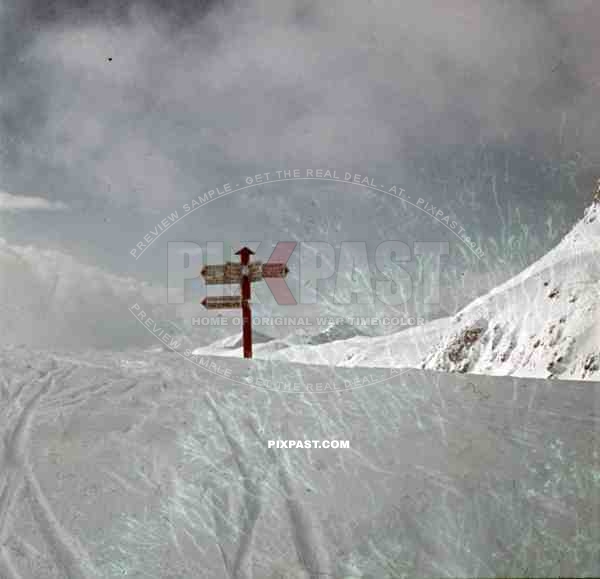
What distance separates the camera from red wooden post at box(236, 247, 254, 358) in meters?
11.9

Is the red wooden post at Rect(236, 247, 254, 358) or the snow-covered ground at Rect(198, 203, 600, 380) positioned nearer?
the red wooden post at Rect(236, 247, 254, 358)

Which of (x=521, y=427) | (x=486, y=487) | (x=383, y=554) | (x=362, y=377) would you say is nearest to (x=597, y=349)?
(x=362, y=377)

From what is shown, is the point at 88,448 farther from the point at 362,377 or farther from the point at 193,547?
the point at 362,377

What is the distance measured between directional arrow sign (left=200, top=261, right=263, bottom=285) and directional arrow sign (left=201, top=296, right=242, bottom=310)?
40 centimetres

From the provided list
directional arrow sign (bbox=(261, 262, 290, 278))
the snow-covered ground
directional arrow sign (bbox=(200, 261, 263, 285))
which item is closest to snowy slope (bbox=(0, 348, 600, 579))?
directional arrow sign (bbox=(261, 262, 290, 278))

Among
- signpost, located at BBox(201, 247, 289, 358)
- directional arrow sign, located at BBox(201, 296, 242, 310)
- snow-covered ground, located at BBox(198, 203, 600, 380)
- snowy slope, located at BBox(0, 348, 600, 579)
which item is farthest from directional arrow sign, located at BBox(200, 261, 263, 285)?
snowy slope, located at BBox(0, 348, 600, 579)

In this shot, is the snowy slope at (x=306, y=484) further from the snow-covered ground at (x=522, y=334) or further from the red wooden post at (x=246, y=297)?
the snow-covered ground at (x=522, y=334)

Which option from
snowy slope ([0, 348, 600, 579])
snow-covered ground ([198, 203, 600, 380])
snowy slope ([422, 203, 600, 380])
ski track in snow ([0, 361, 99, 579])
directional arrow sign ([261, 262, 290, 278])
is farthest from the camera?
snow-covered ground ([198, 203, 600, 380])

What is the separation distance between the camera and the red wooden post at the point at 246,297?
11.9 m

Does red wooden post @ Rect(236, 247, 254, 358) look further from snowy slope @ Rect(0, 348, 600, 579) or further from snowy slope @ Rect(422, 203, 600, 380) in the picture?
snowy slope @ Rect(422, 203, 600, 380)

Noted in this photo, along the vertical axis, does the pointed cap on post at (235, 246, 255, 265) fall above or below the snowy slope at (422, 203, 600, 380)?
above

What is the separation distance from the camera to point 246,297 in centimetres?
1198

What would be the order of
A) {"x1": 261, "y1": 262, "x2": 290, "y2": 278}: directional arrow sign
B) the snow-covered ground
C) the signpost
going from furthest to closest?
the snow-covered ground < the signpost < {"x1": 261, "y1": 262, "x2": 290, "y2": 278}: directional arrow sign

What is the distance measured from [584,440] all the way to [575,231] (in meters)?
22.8
